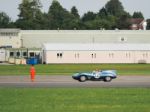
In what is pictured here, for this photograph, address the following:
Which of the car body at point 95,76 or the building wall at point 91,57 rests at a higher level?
the building wall at point 91,57

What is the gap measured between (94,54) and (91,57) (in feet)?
2.24

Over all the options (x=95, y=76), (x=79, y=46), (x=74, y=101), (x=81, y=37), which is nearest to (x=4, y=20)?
(x=81, y=37)

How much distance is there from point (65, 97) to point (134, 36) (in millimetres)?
91690

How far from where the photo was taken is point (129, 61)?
304 ft

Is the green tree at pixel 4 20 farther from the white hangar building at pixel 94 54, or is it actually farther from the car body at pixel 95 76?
the car body at pixel 95 76

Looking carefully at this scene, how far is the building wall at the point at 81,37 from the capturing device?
373ft

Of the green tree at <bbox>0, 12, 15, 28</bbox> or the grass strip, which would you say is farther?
the green tree at <bbox>0, 12, 15, 28</bbox>

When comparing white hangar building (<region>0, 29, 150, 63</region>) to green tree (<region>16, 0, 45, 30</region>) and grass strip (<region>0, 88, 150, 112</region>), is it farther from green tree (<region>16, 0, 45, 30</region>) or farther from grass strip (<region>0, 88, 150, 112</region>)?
grass strip (<region>0, 88, 150, 112</region>)

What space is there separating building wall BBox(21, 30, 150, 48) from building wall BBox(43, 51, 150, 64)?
66.8 ft

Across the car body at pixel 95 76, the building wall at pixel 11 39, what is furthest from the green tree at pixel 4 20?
the car body at pixel 95 76

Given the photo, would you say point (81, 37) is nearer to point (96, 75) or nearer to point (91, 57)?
point (91, 57)

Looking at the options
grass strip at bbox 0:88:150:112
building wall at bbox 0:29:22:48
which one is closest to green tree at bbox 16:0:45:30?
building wall at bbox 0:29:22:48

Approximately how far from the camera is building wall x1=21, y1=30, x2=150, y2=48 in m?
114

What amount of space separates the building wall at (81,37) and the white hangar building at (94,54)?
1944cm
